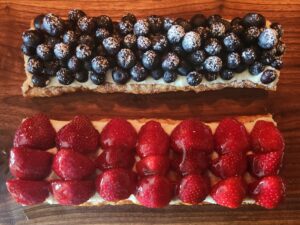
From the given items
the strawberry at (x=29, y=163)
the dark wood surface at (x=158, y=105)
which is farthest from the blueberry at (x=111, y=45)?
the strawberry at (x=29, y=163)

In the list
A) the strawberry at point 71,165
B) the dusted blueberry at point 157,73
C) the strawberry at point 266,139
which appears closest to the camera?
the strawberry at point 71,165

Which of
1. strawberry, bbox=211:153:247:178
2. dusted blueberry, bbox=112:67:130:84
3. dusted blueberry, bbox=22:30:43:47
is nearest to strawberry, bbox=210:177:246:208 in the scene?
strawberry, bbox=211:153:247:178

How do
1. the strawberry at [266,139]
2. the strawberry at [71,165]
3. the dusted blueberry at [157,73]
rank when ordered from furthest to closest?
the dusted blueberry at [157,73]
the strawberry at [266,139]
the strawberry at [71,165]

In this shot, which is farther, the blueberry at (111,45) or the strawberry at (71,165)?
the blueberry at (111,45)

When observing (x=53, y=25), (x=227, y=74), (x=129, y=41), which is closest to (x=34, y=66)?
(x=53, y=25)

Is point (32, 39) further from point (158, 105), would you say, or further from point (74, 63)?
point (158, 105)

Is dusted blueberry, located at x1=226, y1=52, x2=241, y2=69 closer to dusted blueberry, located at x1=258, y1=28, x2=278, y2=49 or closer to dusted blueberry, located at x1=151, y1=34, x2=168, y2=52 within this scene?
dusted blueberry, located at x1=258, y1=28, x2=278, y2=49

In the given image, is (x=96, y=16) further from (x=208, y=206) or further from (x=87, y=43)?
(x=208, y=206)

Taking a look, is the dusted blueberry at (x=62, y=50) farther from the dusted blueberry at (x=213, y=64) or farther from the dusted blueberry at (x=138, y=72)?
the dusted blueberry at (x=213, y=64)
